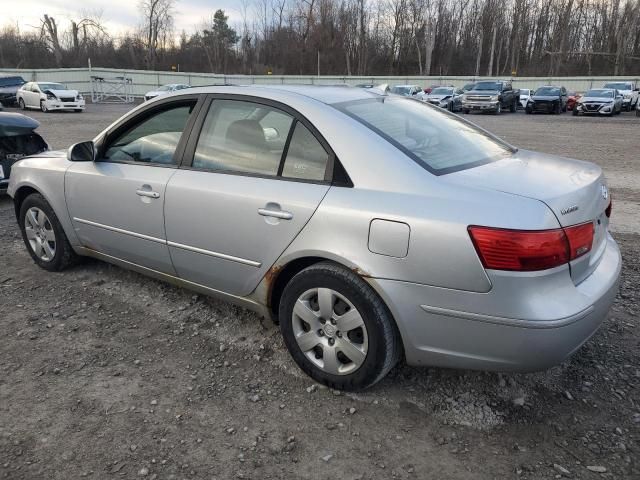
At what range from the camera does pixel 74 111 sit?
93.1ft

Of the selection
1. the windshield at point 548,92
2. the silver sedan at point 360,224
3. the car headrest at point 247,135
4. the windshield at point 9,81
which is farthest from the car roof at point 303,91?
the windshield at point 9,81

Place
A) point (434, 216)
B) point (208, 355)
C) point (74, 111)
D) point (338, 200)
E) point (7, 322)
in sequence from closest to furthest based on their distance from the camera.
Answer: point (434, 216)
point (338, 200)
point (208, 355)
point (7, 322)
point (74, 111)

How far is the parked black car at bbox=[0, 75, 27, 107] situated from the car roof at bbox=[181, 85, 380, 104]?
106ft

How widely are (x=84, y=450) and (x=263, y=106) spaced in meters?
2.04

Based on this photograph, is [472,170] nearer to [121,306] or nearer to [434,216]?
[434,216]

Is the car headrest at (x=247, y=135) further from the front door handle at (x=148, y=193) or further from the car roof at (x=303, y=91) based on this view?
the front door handle at (x=148, y=193)

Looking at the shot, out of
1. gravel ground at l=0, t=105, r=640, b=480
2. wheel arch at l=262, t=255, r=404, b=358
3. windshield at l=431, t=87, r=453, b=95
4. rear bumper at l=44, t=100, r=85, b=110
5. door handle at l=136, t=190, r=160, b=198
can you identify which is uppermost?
windshield at l=431, t=87, r=453, b=95

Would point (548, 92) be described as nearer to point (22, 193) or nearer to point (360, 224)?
point (22, 193)

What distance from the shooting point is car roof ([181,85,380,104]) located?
10.1 ft

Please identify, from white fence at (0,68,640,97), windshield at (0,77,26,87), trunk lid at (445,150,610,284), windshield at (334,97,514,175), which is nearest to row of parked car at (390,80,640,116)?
white fence at (0,68,640,97)

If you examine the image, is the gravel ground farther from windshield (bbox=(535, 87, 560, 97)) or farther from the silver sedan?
windshield (bbox=(535, 87, 560, 97))

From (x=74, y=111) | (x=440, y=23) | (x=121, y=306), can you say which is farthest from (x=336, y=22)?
(x=121, y=306)

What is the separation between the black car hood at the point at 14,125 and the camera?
21.5 ft

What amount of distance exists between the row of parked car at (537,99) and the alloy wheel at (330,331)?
25.6 metres
